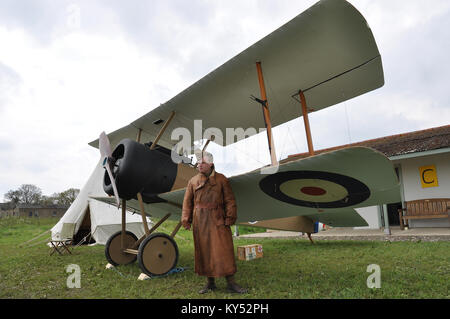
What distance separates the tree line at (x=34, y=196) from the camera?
67387 millimetres

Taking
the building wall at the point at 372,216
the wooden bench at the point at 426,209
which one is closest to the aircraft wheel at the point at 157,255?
the wooden bench at the point at 426,209

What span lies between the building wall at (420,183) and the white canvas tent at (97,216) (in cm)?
1033

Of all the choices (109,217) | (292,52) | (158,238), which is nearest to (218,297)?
(158,238)

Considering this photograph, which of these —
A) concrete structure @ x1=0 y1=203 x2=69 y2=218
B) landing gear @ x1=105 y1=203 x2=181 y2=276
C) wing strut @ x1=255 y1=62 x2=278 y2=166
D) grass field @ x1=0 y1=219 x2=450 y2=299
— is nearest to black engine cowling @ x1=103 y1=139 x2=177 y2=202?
landing gear @ x1=105 y1=203 x2=181 y2=276

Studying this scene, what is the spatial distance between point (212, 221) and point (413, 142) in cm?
1150

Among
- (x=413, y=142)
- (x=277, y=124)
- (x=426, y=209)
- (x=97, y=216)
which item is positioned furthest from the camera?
(x=413, y=142)

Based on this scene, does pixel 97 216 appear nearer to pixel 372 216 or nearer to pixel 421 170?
pixel 372 216

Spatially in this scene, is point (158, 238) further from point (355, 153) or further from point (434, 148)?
point (434, 148)

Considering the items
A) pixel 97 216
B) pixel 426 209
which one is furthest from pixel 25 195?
pixel 426 209

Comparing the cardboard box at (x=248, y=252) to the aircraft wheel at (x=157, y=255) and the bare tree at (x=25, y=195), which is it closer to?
the aircraft wheel at (x=157, y=255)

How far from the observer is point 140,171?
4.69 meters

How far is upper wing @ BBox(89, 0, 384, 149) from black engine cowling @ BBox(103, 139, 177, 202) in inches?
39.8
